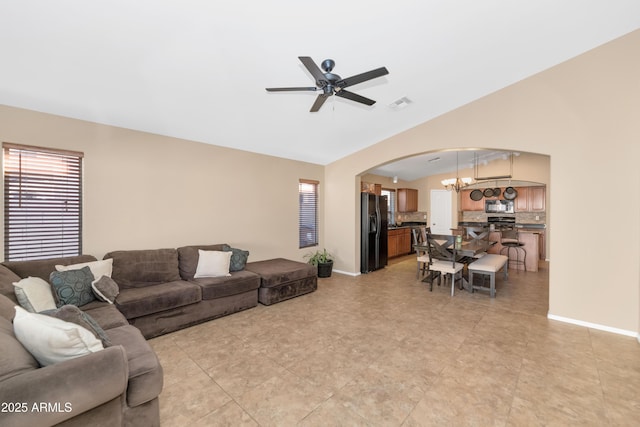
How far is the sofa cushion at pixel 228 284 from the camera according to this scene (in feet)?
11.0

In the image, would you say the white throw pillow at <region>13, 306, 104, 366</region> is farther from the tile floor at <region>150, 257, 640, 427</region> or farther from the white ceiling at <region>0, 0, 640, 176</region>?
the white ceiling at <region>0, 0, 640, 176</region>

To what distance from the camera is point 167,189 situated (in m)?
3.84

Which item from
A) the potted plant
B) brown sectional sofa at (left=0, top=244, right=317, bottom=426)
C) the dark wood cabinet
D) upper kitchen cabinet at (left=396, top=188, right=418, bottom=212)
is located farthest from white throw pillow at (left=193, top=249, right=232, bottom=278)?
upper kitchen cabinet at (left=396, top=188, right=418, bottom=212)

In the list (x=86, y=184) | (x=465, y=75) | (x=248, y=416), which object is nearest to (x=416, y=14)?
(x=465, y=75)

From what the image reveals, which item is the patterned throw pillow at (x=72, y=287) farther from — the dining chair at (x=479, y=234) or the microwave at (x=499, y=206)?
the microwave at (x=499, y=206)

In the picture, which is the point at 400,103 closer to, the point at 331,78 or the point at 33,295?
the point at 331,78

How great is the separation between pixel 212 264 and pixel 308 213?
269 centimetres

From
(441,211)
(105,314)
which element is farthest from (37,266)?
(441,211)

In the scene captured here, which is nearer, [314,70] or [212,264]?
[314,70]

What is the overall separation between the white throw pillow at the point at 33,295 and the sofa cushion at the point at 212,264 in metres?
1.49

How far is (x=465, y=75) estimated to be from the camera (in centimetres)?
338

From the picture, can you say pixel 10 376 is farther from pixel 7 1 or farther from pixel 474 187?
pixel 474 187

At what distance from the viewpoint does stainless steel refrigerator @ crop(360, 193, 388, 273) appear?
5.89 metres

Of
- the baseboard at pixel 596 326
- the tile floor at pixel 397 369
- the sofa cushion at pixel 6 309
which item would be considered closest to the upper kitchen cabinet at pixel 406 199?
the tile floor at pixel 397 369
